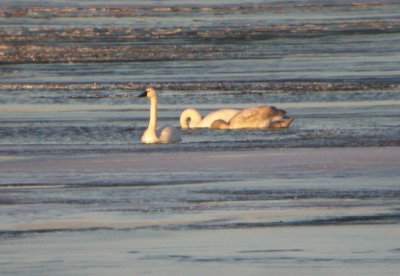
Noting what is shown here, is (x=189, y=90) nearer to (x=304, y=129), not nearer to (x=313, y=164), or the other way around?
(x=304, y=129)

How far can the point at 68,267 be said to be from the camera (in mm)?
9195

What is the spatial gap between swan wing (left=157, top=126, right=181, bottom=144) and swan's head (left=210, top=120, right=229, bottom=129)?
1353 mm

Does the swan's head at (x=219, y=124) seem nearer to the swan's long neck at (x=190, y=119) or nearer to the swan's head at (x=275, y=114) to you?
the swan's long neck at (x=190, y=119)

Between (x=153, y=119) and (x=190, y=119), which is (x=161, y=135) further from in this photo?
(x=190, y=119)

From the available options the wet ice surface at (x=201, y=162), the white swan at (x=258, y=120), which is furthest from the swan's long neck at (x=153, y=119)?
the white swan at (x=258, y=120)

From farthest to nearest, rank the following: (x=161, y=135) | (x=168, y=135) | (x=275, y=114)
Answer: (x=275, y=114), (x=168, y=135), (x=161, y=135)

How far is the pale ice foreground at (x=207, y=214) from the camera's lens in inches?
367

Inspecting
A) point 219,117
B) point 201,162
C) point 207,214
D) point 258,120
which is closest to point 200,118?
point 219,117

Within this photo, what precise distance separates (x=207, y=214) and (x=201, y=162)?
376 centimetres

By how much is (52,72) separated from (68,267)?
20.8 meters

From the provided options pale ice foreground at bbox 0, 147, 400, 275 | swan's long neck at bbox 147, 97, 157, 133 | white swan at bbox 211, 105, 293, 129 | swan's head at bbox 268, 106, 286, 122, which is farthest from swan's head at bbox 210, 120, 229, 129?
pale ice foreground at bbox 0, 147, 400, 275

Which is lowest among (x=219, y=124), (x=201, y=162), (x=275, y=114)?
(x=201, y=162)

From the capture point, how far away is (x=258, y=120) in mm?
19109

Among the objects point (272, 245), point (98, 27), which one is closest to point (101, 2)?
point (98, 27)
